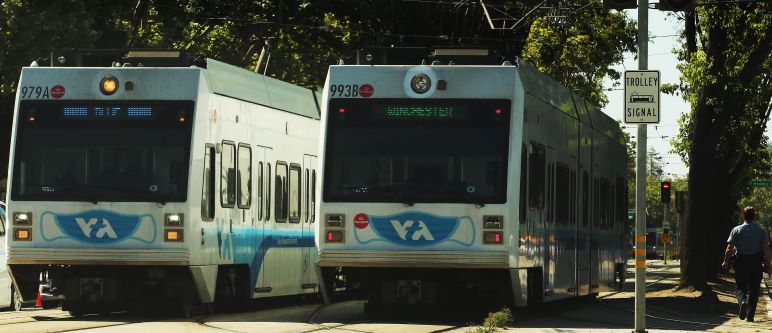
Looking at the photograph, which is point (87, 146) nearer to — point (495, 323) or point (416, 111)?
point (416, 111)

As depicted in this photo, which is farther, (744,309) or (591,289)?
(591,289)

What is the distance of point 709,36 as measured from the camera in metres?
30.0

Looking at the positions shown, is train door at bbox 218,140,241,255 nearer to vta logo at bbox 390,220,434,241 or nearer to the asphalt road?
the asphalt road

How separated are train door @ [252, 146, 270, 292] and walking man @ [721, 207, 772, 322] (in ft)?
19.9

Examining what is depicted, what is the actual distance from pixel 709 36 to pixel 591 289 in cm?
761

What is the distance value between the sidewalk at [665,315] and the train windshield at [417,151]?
1746 mm

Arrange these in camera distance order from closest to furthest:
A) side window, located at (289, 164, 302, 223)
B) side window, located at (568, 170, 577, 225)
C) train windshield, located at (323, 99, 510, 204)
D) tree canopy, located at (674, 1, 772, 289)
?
1. train windshield, located at (323, 99, 510, 204)
2. side window, located at (568, 170, 577, 225)
3. side window, located at (289, 164, 302, 223)
4. tree canopy, located at (674, 1, 772, 289)

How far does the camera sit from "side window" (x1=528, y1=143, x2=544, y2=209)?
18141mm

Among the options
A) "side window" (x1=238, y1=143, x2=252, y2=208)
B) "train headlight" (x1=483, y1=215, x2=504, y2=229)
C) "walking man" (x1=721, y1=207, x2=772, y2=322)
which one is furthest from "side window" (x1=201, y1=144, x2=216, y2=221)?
"walking man" (x1=721, y1=207, x2=772, y2=322)

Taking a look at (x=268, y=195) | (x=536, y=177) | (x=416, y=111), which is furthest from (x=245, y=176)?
(x=536, y=177)

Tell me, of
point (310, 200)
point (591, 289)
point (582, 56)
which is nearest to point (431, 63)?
point (310, 200)

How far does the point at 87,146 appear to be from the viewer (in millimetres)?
18156

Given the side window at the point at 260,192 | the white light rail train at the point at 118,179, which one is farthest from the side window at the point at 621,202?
the white light rail train at the point at 118,179

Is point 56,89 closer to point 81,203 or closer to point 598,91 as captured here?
point 81,203
